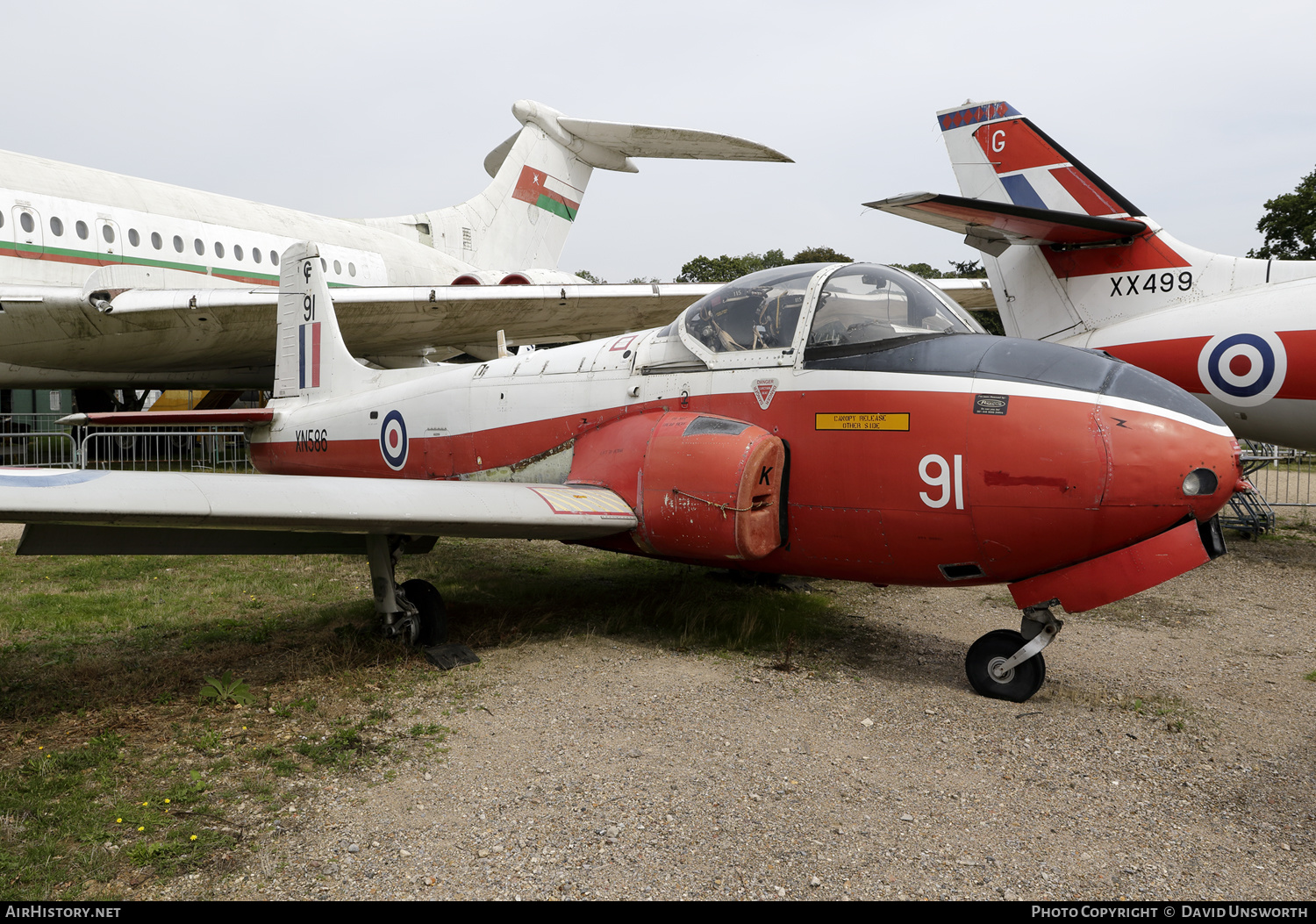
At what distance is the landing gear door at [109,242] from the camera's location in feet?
45.2

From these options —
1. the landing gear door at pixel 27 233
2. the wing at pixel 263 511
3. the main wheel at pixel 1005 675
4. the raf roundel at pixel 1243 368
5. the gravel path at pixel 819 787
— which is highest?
the landing gear door at pixel 27 233

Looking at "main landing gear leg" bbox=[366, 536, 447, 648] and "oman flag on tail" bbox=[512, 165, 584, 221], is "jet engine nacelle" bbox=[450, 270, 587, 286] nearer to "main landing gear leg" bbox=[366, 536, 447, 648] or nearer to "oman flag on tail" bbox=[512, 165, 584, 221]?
"oman flag on tail" bbox=[512, 165, 584, 221]

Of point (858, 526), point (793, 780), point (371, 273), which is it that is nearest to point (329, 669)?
point (793, 780)

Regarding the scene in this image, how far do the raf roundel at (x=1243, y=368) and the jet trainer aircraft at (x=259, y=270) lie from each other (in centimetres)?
1119

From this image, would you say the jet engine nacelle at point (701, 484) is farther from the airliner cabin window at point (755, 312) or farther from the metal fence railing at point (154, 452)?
the metal fence railing at point (154, 452)

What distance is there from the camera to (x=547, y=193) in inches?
905

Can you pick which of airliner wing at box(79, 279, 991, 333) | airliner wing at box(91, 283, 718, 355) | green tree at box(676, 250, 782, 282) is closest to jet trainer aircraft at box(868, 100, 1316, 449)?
airliner wing at box(91, 283, 718, 355)

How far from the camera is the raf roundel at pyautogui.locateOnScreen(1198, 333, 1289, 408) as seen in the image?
7707mm

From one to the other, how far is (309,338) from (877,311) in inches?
251

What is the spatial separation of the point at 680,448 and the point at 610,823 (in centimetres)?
242

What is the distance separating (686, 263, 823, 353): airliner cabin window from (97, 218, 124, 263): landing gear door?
1347 centimetres

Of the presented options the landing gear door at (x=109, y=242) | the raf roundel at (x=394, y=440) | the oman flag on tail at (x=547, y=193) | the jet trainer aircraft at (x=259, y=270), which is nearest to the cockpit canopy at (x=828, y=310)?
the raf roundel at (x=394, y=440)

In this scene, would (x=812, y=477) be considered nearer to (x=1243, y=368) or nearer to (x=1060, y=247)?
(x=1243, y=368)

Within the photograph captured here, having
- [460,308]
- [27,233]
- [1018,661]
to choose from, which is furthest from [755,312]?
[27,233]
